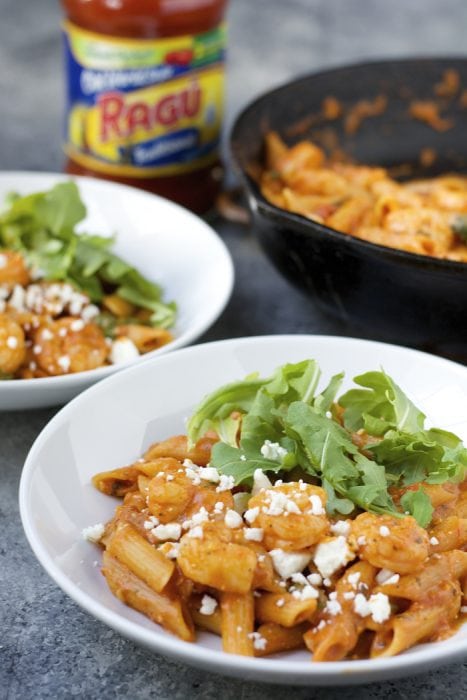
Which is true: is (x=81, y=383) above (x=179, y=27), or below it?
below

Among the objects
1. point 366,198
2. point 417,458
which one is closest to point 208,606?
point 417,458

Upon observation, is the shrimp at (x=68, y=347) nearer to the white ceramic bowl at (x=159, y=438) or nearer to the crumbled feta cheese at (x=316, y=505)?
the white ceramic bowl at (x=159, y=438)

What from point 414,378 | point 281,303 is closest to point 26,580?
point 414,378

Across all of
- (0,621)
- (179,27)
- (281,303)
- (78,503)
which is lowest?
(281,303)

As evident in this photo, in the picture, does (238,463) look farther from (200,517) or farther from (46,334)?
(46,334)

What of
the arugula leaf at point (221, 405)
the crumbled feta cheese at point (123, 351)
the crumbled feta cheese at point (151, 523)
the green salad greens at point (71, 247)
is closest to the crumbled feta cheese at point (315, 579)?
the crumbled feta cheese at point (151, 523)

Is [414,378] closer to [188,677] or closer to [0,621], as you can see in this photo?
[188,677]

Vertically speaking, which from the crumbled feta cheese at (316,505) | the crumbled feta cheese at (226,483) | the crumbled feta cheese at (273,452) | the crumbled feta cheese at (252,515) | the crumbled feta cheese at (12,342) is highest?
the crumbled feta cheese at (316,505)
